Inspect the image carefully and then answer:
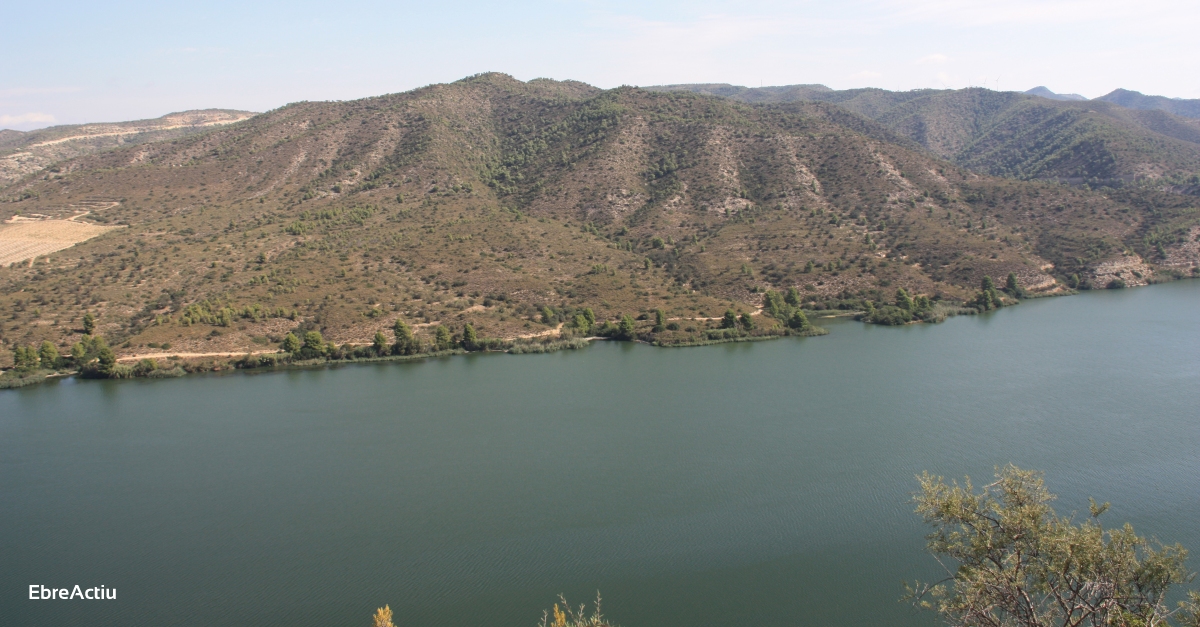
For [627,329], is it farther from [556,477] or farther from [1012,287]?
[1012,287]

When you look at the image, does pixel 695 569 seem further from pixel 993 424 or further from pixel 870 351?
pixel 870 351

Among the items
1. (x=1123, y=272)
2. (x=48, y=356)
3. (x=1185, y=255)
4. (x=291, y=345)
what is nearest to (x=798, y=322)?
(x=291, y=345)

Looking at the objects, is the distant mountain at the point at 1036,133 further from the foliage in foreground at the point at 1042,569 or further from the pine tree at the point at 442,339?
the foliage in foreground at the point at 1042,569

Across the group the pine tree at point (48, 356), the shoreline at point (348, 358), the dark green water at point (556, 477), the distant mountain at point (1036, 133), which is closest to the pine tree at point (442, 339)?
the shoreline at point (348, 358)

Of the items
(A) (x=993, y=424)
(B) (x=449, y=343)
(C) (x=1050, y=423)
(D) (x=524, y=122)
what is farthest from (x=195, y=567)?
(D) (x=524, y=122)

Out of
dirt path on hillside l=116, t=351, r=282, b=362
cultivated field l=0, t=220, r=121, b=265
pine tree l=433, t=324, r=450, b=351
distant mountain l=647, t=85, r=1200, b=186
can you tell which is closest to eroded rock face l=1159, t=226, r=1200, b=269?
distant mountain l=647, t=85, r=1200, b=186

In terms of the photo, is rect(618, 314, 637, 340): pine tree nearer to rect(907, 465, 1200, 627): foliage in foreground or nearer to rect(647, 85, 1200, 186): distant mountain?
rect(907, 465, 1200, 627): foliage in foreground
